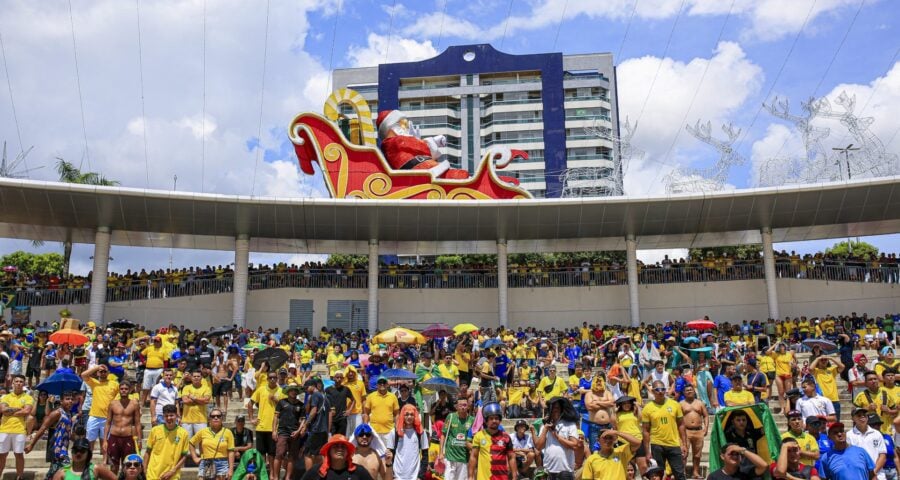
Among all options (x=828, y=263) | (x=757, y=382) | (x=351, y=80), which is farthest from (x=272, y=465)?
(x=351, y=80)

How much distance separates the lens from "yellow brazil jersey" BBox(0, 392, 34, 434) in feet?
34.2

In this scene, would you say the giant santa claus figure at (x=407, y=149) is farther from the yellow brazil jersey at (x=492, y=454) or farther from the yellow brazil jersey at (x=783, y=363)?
the yellow brazil jersey at (x=492, y=454)

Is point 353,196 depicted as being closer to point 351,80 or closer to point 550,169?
point 550,169

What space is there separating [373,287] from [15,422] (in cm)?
2041

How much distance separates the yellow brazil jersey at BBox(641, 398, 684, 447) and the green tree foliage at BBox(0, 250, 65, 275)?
2158 inches

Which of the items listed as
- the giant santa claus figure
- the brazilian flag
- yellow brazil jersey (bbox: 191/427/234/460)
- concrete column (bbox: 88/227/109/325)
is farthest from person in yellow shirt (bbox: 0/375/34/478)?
the giant santa claus figure

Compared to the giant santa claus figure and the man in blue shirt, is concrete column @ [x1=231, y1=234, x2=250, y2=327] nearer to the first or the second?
the giant santa claus figure

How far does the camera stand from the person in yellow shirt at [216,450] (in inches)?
363

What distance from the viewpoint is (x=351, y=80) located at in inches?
2975

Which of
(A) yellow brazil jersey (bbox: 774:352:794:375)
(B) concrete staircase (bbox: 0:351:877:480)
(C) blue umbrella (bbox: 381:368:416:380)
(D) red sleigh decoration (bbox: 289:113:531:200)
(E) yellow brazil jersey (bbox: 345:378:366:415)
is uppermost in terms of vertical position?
(D) red sleigh decoration (bbox: 289:113:531:200)

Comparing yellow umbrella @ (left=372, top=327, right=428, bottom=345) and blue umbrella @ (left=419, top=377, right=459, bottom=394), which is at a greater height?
yellow umbrella @ (left=372, top=327, right=428, bottom=345)

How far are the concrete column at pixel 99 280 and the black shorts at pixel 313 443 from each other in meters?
20.1

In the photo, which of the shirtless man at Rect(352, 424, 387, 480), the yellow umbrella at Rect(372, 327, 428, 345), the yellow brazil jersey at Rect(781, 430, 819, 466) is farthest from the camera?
the yellow umbrella at Rect(372, 327, 428, 345)

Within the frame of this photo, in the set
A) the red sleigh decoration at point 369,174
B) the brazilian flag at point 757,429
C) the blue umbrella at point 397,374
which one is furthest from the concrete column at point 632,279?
the brazilian flag at point 757,429
